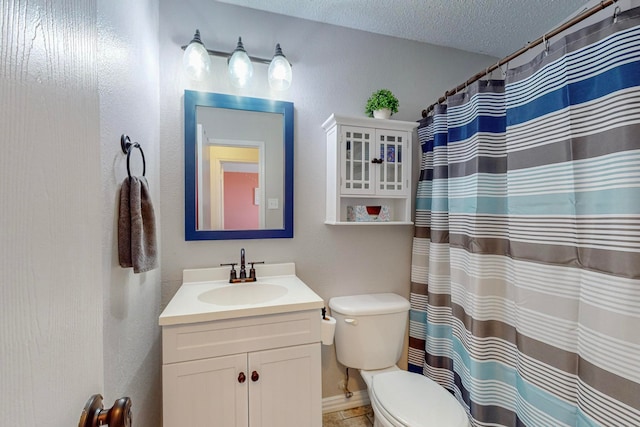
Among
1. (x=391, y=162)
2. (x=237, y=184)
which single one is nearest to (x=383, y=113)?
(x=391, y=162)

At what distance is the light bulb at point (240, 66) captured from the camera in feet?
4.79

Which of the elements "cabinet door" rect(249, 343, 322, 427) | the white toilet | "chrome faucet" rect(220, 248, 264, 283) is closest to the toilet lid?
the white toilet

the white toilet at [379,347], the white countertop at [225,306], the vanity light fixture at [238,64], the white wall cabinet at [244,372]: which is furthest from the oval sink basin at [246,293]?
the vanity light fixture at [238,64]

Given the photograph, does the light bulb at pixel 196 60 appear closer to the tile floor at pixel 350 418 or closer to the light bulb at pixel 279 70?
the light bulb at pixel 279 70

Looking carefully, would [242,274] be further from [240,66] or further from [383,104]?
[383,104]

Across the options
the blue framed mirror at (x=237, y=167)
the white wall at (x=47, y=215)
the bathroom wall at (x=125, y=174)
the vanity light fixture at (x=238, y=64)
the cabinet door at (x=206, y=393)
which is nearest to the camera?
the white wall at (x=47, y=215)

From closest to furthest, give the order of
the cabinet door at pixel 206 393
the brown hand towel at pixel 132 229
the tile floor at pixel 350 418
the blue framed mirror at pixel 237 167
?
the brown hand towel at pixel 132 229 < the cabinet door at pixel 206 393 < the blue framed mirror at pixel 237 167 < the tile floor at pixel 350 418

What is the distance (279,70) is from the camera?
153cm

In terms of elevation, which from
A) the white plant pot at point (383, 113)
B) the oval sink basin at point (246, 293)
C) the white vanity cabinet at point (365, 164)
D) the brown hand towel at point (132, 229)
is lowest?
the oval sink basin at point (246, 293)

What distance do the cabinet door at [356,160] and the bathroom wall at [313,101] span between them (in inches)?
6.8

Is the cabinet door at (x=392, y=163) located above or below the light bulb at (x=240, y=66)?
below

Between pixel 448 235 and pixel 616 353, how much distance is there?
2.81ft

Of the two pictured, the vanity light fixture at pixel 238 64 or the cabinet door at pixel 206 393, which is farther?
the vanity light fixture at pixel 238 64

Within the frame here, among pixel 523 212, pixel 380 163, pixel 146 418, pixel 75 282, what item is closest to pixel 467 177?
pixel 523 212
